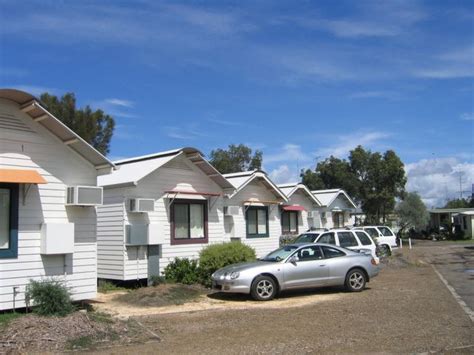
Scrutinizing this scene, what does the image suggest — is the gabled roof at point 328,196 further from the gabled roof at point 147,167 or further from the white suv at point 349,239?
the gabled roof at point 147,167

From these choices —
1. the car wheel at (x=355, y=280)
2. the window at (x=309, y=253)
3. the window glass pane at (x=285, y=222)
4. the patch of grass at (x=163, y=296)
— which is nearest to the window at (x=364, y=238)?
the car wheel at (x=355, y=280)

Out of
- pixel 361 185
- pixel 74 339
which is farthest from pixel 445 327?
pixel 361 185

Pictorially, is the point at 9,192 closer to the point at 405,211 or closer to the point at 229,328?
the point at 229,328

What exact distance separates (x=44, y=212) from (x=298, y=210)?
18.5m

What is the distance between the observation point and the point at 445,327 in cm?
966

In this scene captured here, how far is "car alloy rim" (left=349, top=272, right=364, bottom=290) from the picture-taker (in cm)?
1473

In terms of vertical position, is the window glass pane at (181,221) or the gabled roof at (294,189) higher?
the gabled roof at (294,189)

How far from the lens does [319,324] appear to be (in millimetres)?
10109

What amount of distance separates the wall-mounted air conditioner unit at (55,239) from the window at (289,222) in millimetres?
17369

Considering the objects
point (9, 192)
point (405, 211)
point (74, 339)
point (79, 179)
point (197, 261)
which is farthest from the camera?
point (405, 211)

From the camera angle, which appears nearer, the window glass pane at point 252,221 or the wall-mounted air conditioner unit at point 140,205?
the wall-mounted air conditioner unit at point 140,205

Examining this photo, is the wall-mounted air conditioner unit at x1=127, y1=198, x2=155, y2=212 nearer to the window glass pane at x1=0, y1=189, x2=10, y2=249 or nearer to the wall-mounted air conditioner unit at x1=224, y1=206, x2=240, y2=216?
the window glass pane at x1=0, y1=189, x2=10, y2=249

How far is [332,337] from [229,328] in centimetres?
198

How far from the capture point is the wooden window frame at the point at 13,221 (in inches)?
437
